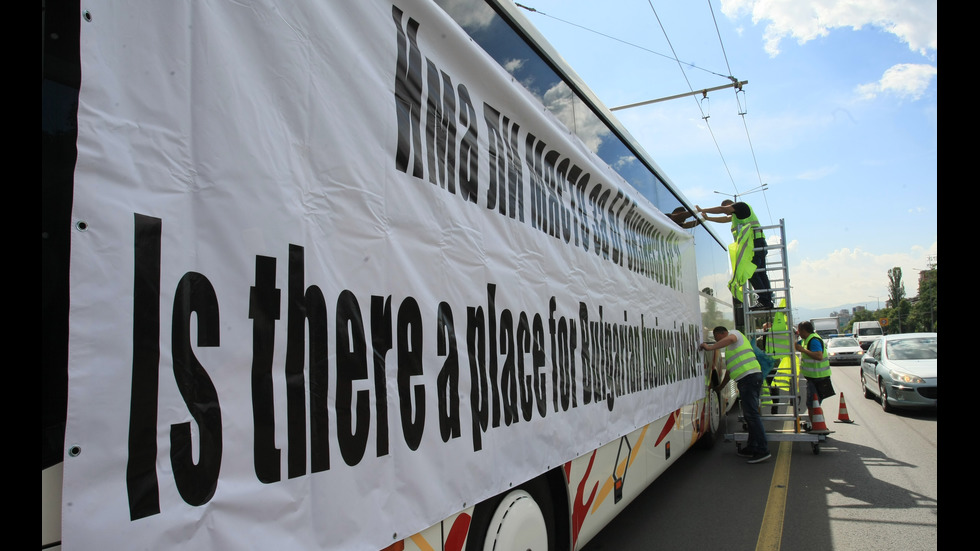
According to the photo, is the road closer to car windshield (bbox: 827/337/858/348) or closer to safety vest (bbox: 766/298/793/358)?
safety vest (bbox: 766/298/793/358)

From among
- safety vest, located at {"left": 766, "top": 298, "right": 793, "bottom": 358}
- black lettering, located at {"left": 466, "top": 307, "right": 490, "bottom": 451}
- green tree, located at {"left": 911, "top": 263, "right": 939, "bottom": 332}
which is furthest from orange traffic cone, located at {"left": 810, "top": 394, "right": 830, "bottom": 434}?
green tree, located at {"left": 911, "top": 263, "right": 939, "bottom": 332}

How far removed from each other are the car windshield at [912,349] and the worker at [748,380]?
6.42 meters

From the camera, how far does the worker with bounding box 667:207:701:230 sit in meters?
7.18

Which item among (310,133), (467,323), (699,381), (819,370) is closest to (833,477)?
(699,381)

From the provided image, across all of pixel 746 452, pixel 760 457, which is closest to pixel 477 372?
pixel 760 457

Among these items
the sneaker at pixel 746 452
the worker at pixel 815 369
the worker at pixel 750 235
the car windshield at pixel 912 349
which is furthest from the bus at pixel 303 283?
the car windshield at pixel 912 349

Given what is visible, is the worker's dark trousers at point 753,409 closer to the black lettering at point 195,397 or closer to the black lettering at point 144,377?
the black lettering at point 195,397

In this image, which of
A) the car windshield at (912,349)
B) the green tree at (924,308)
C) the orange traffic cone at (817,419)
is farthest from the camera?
the green tree at (924,308)

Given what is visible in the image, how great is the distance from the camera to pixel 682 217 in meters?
7.57

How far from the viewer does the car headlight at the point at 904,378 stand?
10.8 m

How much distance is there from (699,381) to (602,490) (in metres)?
3.91

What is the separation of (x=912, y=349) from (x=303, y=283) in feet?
46.7

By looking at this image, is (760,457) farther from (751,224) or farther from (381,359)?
(381,359)
